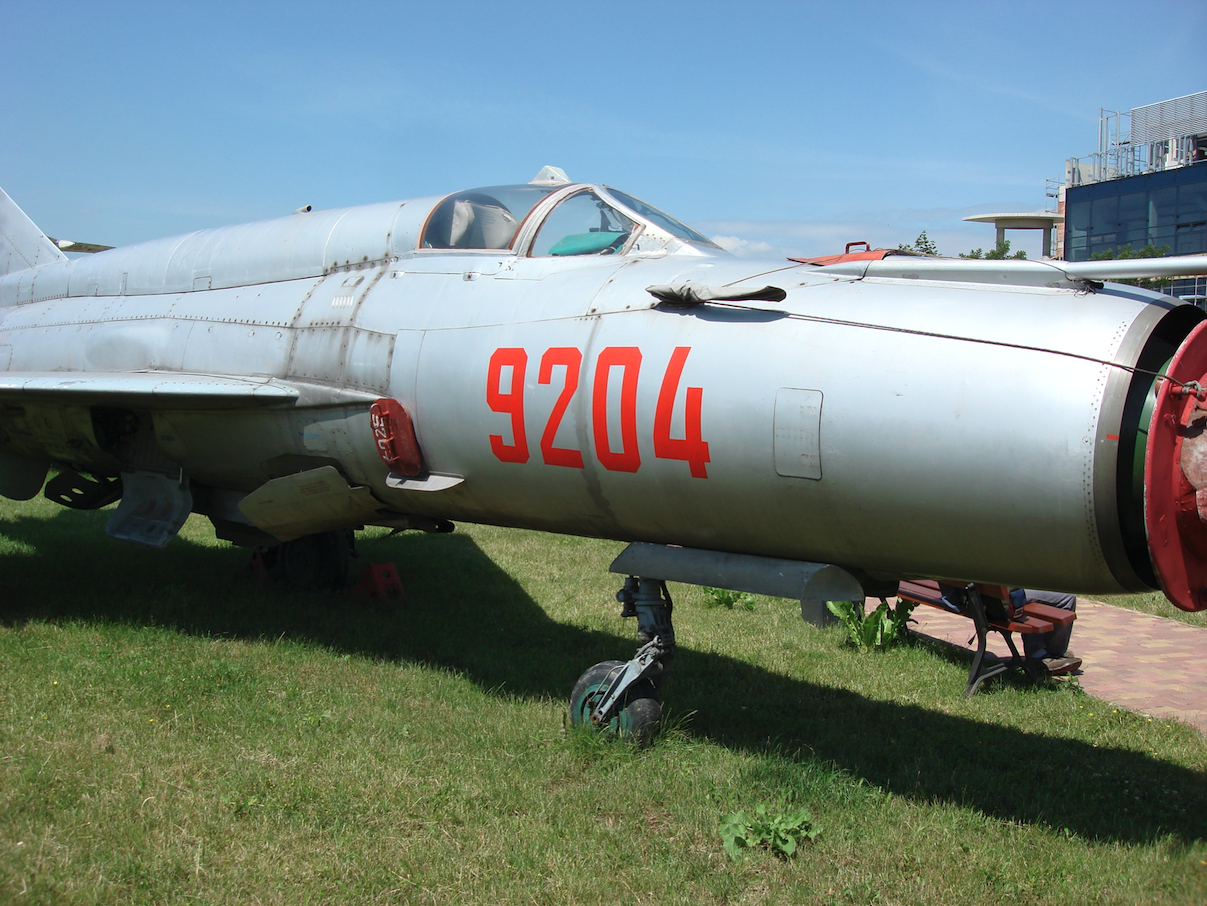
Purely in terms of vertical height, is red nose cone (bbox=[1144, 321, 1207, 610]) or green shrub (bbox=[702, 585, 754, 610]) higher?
red nose cone (bbox=[1144, 321, 1207, 610])

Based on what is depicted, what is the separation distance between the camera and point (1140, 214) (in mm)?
35469

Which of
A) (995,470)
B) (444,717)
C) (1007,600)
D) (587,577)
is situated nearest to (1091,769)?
(1007,600)

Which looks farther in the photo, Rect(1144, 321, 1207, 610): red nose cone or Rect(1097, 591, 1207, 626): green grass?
Rect(1097, 591, 1207, 626): green grass

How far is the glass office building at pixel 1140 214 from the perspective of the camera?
3341cm

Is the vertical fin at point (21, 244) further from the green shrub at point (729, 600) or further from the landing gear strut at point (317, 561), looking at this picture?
the green shrub at point (729, 600)

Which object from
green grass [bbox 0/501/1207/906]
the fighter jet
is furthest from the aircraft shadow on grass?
the fighter jet

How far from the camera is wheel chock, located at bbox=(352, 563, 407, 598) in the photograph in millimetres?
8430

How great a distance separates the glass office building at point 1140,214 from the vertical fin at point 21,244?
33.7m

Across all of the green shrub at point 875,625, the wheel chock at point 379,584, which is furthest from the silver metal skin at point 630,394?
the green shrub at point 875,625

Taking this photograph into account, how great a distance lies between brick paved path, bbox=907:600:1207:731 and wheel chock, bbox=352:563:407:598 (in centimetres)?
481

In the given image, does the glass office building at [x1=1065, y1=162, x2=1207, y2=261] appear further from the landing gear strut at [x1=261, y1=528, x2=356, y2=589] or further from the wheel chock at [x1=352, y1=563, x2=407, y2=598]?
the landing gear strut at [x1=261, y1=528, x2=356, y2=589]

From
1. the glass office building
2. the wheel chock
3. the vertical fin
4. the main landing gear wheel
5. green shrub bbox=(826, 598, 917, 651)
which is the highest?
the glass office building

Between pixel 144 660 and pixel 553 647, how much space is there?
9.21ft

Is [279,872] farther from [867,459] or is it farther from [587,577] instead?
[587,577]
